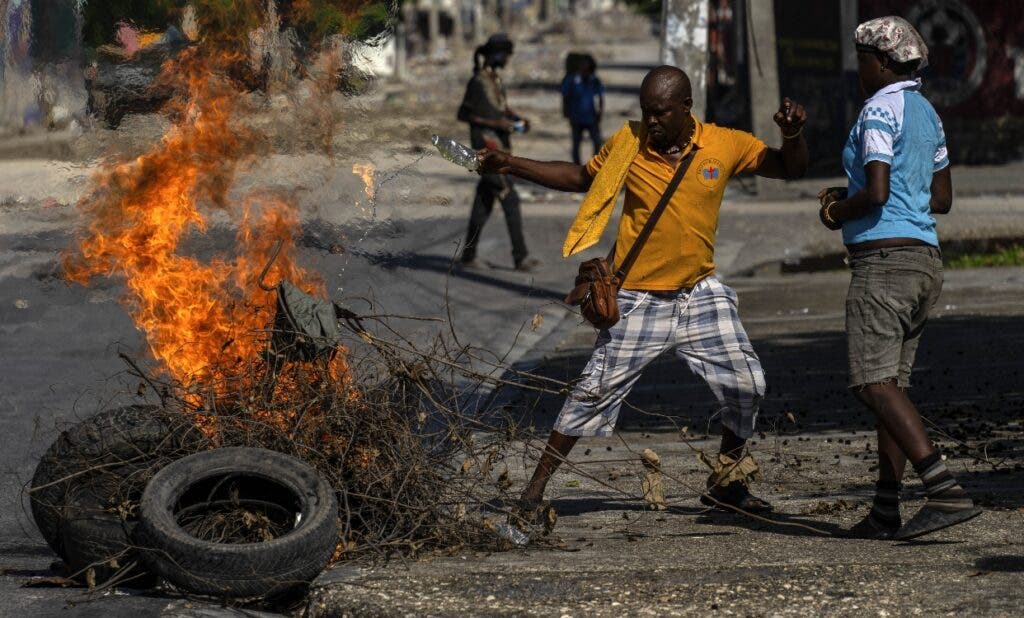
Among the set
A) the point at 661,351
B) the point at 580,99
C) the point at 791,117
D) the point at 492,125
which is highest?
the point at 791,117

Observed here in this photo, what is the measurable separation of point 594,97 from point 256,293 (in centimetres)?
1770

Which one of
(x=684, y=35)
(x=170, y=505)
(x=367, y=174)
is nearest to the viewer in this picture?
(x=170, y=505)

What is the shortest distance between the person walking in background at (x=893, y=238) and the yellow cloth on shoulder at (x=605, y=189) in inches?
30.5

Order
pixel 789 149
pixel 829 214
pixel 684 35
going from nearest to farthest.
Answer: pixel 829 214
pixel 789 149
pixel 684 35

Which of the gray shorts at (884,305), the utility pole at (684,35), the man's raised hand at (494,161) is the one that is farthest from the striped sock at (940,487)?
the utility pole at (684,35)

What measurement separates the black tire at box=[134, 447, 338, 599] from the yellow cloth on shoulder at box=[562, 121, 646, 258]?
4.40 feet

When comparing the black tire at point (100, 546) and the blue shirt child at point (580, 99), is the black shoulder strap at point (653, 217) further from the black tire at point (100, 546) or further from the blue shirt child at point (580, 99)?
the blue shirt child at point (580, 99)

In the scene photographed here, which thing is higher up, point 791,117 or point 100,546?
point 791,117

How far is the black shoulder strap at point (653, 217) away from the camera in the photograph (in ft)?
19.3

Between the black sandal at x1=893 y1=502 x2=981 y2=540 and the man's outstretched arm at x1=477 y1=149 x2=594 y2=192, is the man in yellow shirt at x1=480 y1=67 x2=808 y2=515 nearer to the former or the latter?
the man's outstretched arm at x1=477 y1=149 x2=594 y2=192

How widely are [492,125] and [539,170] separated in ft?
27.7

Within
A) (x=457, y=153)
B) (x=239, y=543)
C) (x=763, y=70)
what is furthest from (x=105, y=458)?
(x=763, y=70)

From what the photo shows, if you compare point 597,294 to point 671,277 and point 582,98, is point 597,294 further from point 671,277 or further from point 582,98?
point 582,98

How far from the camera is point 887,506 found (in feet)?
18.7
